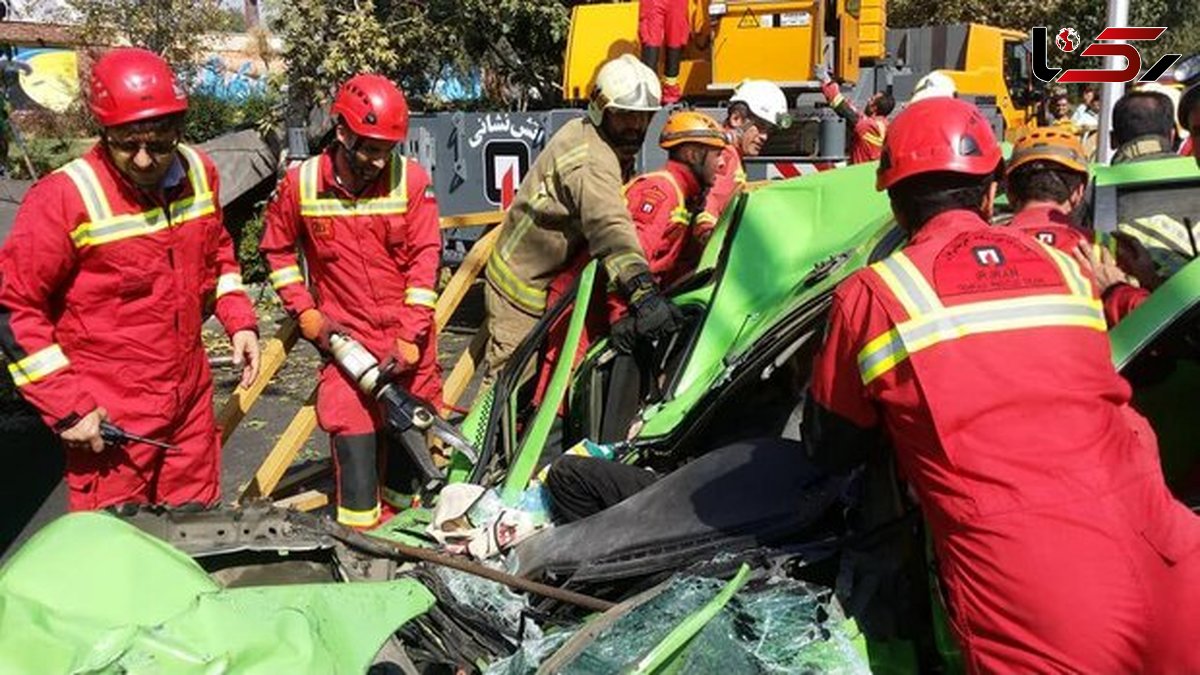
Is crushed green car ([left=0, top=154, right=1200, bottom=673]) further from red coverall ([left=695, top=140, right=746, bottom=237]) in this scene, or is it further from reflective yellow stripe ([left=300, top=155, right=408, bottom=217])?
red coverall ([left=695, top=140, right=746, bottom=237])

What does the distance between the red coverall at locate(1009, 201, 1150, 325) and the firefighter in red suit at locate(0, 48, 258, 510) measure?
2.42 m

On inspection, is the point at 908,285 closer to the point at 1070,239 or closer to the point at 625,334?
the point at 1070,239

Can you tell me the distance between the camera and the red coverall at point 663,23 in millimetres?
8820

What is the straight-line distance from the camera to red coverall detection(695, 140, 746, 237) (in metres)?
4.71

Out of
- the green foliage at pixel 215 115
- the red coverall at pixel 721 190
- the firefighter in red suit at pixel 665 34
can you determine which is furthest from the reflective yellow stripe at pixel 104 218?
the green foliage at pixel 215 115

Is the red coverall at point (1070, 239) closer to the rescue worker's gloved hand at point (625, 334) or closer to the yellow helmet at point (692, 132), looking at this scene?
the rescue worker's gloved hand at point (625, 334)

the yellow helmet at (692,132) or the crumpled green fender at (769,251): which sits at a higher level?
the yellow helmet at (692,132)

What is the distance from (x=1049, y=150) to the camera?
3.25m

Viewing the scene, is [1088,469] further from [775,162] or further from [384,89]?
[775,162]

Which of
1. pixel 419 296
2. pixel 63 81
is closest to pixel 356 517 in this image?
pixel 419 296

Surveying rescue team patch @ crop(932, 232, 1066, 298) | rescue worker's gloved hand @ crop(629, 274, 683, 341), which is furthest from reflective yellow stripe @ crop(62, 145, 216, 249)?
rescue team patch @ crop(932, 232, 1066, 298)

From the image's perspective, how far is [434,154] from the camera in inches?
348

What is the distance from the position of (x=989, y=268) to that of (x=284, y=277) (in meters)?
2.86

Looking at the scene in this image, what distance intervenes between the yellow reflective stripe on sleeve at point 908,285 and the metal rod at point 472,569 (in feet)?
2.87
